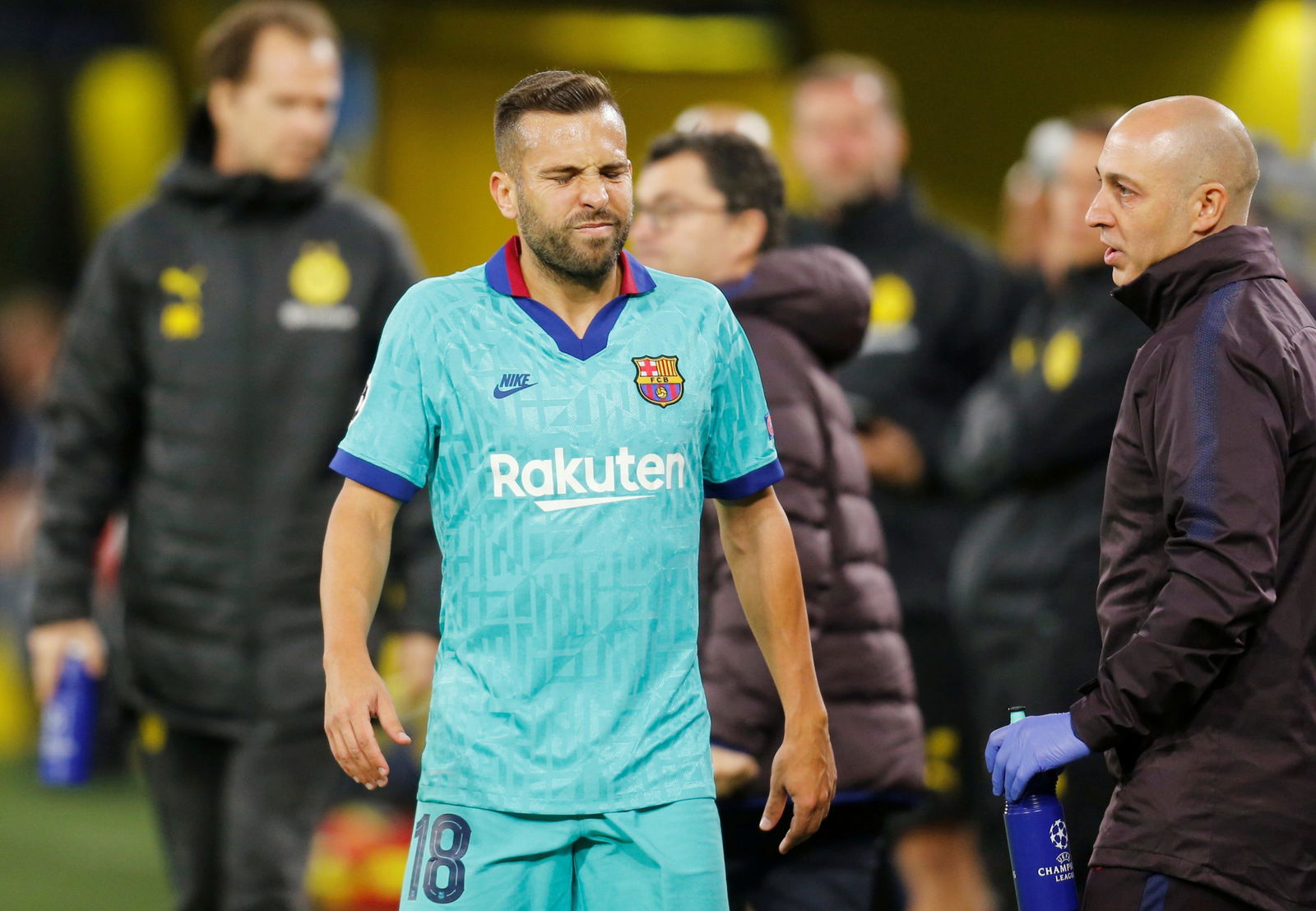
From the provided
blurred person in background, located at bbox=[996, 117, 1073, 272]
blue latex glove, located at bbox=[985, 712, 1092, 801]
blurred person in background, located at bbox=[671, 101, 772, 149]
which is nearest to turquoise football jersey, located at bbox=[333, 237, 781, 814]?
blue latex glove, located at bbox=[985, 712, 1092, 801]

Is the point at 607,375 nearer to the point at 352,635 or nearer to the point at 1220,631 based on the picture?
the point at 352,635

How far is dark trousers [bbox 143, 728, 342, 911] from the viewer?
15.5 ft

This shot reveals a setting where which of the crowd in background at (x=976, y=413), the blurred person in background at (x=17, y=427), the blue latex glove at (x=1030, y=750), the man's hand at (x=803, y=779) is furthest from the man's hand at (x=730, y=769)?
the blurred person in background at (x=17, y=427)

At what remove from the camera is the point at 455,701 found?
3090 millimetres

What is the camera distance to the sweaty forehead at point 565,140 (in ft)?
10.2

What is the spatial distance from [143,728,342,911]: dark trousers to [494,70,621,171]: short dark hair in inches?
83.2

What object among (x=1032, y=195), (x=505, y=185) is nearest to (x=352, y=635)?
(x=505, y=185)

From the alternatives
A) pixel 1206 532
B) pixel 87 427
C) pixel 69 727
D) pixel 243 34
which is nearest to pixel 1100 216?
pixel 1206 532

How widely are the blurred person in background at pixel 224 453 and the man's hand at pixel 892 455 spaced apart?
1.66 metres

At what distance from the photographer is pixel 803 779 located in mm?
3295

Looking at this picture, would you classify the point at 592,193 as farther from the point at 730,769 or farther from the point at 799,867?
the point at 799,867

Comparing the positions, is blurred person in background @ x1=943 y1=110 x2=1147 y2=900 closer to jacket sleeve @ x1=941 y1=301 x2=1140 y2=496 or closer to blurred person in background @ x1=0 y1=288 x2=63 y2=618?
jacket sleeve @ x1=941 y1=301 x2=1140 y2=496

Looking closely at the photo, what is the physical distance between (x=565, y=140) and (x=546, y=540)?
0.64 metres

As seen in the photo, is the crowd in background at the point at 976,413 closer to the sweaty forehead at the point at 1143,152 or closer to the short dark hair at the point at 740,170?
the short dark hair at the point at 740,170
